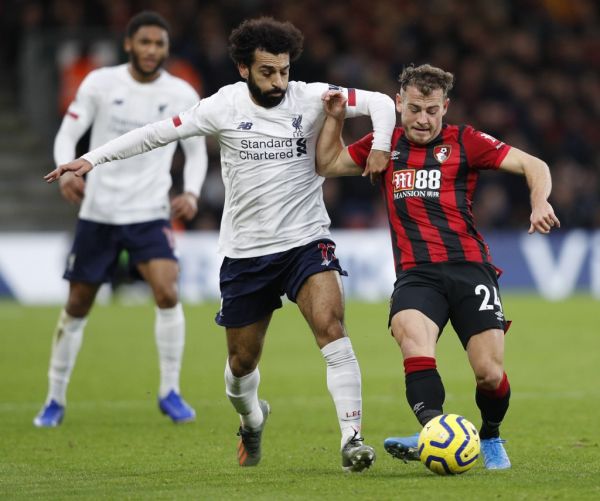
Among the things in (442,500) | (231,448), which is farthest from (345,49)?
(442,500)

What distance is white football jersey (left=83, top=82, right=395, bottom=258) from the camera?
23.6 feet

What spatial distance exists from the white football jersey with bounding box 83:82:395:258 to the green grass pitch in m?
1.31

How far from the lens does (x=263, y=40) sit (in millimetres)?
7020

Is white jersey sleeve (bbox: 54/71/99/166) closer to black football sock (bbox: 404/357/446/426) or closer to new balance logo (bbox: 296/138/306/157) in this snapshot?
new balance logo (bbox: 296/138/306/157)

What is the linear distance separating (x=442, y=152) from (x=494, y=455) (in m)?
1.61

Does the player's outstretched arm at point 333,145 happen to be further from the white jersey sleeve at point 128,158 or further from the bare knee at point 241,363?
the white jersey sleeve at point 128,158

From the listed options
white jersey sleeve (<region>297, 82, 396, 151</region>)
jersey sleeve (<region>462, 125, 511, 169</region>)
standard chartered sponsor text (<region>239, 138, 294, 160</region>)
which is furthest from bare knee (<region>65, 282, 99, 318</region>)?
jersey sleeve (<region>462, 125, 511, 169</region>)

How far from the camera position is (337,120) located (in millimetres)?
7141

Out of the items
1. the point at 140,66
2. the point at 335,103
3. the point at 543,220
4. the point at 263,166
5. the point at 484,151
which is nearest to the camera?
the point at 543,220

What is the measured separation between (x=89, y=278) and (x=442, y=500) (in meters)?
4.28

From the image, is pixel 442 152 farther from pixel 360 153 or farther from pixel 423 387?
pixel 423 387

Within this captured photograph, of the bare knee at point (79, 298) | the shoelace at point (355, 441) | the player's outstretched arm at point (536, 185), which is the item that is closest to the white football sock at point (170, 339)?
the bare knee at point (79, 298)

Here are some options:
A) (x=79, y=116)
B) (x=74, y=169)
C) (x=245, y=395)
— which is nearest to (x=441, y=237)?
(x=245, y=395)

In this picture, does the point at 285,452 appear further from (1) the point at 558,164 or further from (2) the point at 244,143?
(1) the point at 558,164
